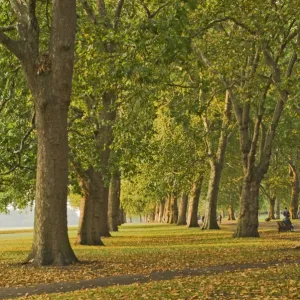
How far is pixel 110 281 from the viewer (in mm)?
15336

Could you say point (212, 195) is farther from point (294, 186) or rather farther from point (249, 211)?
point (294, 186)

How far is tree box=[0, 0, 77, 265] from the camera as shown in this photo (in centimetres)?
1884

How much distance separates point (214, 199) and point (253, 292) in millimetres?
35244

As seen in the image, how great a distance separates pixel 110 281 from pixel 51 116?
6031 mm

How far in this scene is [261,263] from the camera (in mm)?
18875

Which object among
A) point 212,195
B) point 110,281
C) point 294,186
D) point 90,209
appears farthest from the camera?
point 294,186

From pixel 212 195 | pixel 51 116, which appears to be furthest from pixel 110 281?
pixel 212 195

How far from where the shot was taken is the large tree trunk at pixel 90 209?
31.3m

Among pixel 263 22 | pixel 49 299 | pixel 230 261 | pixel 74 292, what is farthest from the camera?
pixel 263 22

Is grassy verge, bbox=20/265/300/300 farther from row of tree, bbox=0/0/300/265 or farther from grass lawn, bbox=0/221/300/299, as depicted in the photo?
row of tree, bbox=0/0/300/265

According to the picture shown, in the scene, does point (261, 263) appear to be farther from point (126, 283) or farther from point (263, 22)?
point (263, 22)

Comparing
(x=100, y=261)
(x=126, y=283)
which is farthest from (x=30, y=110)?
(x=126, y=283)

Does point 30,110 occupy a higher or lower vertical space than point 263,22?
lower

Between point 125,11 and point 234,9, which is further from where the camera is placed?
point 125,11
